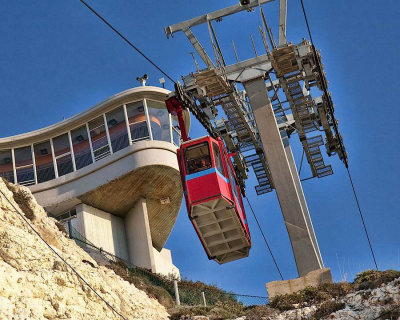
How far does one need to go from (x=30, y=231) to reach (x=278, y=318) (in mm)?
8234

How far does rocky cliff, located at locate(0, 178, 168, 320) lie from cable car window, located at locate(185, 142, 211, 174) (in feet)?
15.3

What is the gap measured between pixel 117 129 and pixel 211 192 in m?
14.9

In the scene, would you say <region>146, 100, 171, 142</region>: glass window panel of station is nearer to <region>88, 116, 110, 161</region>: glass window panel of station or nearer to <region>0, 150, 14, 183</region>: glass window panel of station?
<region>88, 116, 110, 161</region>: glass window panel of station

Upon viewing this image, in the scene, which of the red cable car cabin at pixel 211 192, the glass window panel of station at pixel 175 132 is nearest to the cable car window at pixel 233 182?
the red cable car cabin at pixel 211 192

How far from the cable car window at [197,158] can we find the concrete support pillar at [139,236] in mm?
12999

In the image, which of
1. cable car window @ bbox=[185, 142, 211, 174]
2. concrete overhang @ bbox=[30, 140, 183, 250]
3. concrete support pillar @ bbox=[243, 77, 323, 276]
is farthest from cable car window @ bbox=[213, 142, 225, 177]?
concrete overhang @ bbox=[30, 140, 183, 250]

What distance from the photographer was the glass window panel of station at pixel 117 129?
3741 cm

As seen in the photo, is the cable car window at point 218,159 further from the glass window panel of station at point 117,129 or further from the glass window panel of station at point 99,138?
the glass window panel of station at point 99,138

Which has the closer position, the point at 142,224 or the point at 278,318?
the point at 278,318

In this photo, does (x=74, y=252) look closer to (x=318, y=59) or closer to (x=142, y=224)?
(x=318, y=59)

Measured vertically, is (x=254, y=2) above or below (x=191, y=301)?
above

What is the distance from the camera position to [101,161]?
37.2m

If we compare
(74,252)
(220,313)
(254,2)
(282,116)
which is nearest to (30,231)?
(74,252)

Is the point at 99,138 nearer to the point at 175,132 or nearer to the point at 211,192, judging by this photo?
the point at 175,132
